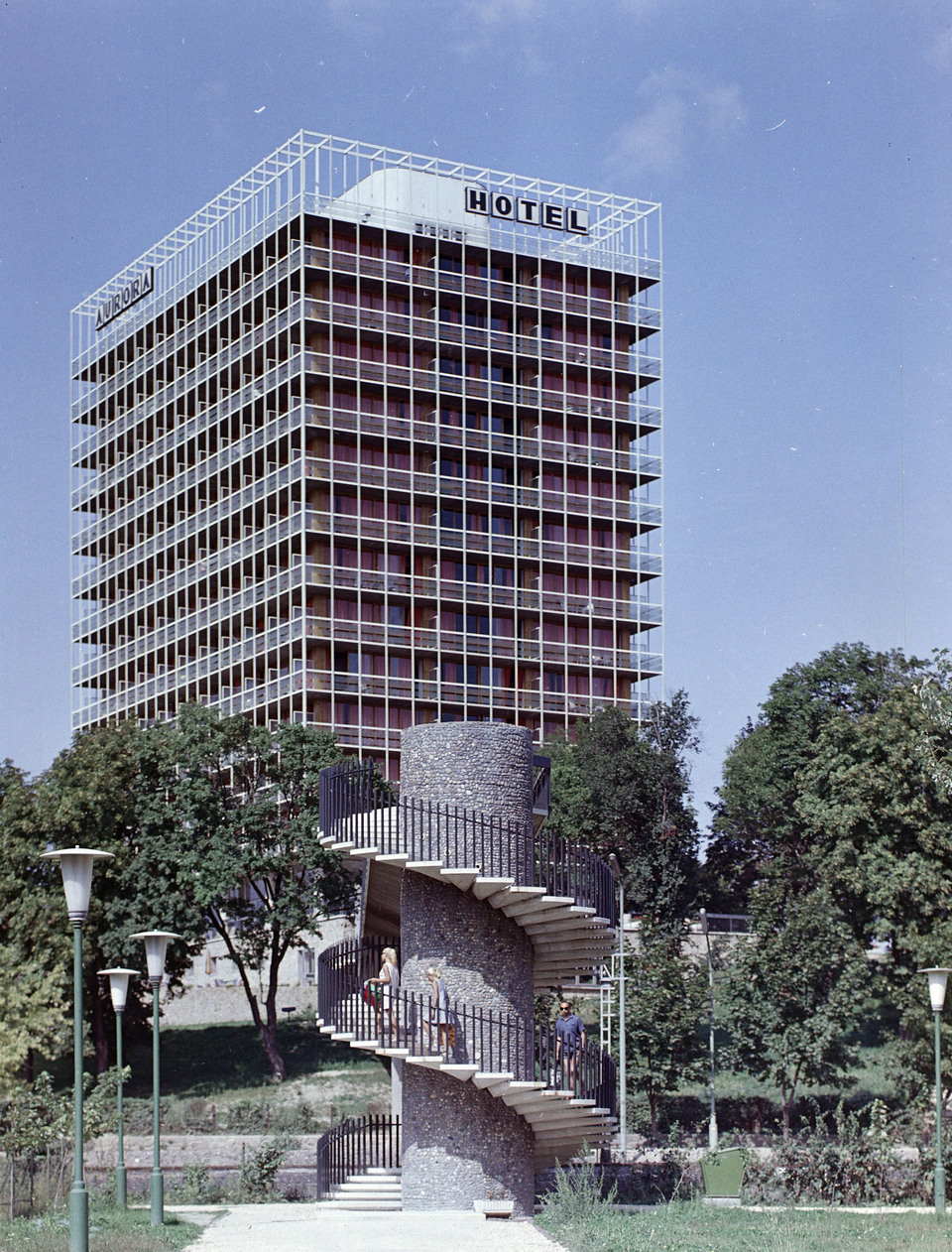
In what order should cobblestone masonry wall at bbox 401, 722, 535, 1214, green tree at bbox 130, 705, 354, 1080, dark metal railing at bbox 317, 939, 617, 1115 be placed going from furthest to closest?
1. green tree at bbox 130, 705, 354, 1080
2. cobblestone masonry wall at bbox 401, 722, 535, 1214
3. dark metal railing at bbox 317, 939, 617, 1115

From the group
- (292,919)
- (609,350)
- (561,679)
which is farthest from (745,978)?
(609,350)

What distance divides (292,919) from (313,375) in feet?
104

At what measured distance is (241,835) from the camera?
6275 centimetres

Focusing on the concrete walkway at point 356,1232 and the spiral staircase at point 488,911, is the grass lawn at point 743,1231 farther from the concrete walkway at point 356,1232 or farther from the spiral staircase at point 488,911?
the spiral staircase at point 488,911

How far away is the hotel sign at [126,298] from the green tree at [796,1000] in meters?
52.8

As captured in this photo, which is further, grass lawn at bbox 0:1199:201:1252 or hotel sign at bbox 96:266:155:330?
hotel sign at bbox 96:266:155:330

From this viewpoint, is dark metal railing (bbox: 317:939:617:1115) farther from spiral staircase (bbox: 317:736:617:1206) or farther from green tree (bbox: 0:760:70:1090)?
green tree (bbox: 0:760:70:1090)

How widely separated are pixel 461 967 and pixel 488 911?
3.11 feet

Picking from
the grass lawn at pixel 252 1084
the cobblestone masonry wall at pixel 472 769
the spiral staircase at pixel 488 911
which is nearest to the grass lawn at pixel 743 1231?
the spiral staircase at pixel 488 911

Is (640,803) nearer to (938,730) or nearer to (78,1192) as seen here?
(938,730)

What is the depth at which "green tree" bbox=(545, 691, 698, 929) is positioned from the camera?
68.1m

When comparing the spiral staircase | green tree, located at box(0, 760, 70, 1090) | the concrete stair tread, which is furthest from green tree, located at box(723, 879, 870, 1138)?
the concrete stair tread

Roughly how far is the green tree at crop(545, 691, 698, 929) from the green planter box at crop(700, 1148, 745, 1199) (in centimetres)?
3308

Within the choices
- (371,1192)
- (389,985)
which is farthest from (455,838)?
(371,1192)
